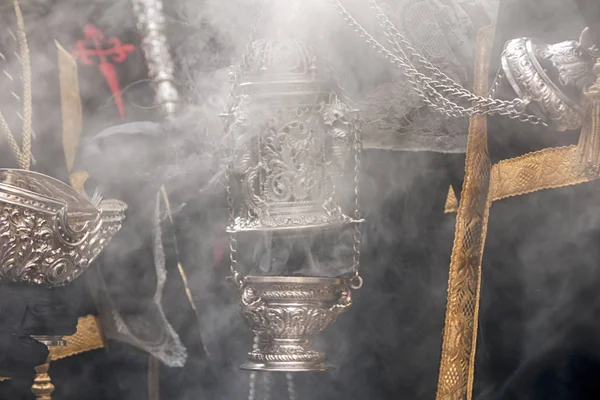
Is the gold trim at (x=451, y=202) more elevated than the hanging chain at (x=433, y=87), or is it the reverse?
the hanging chain at (x=433, y=87)

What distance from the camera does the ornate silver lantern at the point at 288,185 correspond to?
7.20 ft

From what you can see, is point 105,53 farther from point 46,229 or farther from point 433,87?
point 433,87

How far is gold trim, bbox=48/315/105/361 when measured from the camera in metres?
2.69

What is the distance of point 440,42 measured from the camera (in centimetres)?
261

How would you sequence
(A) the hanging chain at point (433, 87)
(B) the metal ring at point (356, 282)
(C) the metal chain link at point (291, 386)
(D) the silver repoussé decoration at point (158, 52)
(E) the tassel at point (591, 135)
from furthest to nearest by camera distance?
(D) the silver repoussé decoration at point (158, 52)
(C) the metal chain link at point (291, 386)
(B) the metal ring at point (356, 282)
(A) the hanging chain at point (433, 87)
(E) the tassel at point (591, 135)

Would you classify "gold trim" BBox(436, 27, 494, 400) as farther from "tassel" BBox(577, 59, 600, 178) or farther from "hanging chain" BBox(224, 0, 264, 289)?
"hanging chain" BBox(224, 0, 264, 289)

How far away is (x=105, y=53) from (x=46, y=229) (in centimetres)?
66

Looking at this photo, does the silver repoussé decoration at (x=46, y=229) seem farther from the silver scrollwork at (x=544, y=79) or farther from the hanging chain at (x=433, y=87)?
the silver scrollwork at (x=544, y=79)

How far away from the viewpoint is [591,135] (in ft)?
7.08

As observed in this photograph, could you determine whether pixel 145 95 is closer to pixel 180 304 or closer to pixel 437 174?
pixel 180 304

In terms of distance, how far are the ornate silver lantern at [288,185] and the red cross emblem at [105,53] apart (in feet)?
1.72

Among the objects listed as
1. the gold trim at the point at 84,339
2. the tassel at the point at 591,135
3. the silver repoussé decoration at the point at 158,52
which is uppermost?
the silver repoussé decoration at the point at 158,52

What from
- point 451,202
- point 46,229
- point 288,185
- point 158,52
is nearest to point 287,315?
point 288,185

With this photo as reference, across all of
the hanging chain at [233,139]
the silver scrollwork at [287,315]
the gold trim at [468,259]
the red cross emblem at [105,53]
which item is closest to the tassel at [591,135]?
the gold trim at [468,259]
